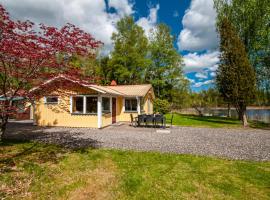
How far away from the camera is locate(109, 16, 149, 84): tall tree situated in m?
33.0

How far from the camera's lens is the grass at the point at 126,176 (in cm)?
394

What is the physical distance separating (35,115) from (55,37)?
11.3 meters

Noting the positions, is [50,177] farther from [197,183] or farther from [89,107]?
[89,107]

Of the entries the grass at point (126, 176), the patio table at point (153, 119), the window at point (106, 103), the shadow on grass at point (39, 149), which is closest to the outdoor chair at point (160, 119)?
the patio table at point (153, 119)

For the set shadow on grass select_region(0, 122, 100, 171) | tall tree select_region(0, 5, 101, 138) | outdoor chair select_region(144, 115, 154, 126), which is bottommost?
shadow on grass select_region(0, 122, 100, 171)

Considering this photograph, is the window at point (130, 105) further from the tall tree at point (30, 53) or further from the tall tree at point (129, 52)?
the tall tree at point (129, 52)

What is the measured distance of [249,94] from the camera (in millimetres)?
15930

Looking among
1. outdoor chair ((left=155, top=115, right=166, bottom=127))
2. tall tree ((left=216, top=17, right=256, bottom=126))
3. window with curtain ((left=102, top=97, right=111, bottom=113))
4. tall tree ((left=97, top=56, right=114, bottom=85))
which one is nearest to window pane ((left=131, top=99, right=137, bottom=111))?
window with curtain ((left=102, top=97, right=111, bottom=113))

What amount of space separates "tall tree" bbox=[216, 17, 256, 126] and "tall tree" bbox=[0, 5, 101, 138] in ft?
48.0

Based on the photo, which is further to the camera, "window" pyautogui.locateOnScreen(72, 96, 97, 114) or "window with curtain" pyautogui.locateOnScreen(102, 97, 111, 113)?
"window with curtain" pyautogui.locateOnScreen(102, 97, 111, 113)

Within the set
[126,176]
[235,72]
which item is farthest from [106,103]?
[235,72]

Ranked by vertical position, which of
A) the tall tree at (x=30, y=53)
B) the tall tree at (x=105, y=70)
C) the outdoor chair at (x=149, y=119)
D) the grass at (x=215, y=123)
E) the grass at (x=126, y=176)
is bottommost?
the grass at (x=126, y=176)

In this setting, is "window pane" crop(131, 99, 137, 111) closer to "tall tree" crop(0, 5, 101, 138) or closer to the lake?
"tall tree" crop(0, 5, 101, 138)

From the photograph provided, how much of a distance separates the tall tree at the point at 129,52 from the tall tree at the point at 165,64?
2053 mm
